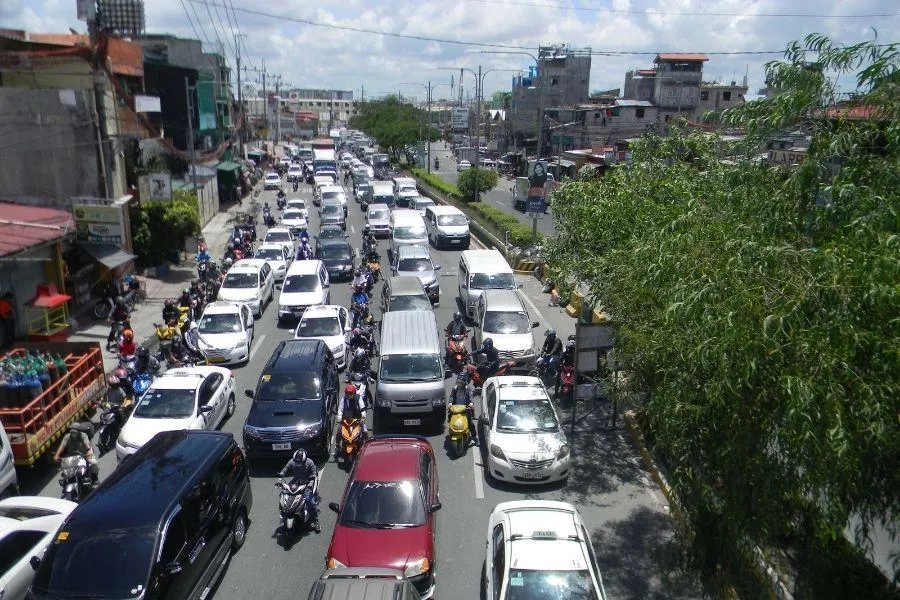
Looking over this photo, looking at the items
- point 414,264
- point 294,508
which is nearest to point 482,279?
point 414,264

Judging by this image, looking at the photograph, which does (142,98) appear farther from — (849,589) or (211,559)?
(849,589)

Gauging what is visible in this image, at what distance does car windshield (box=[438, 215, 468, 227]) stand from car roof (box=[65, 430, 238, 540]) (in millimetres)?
25020

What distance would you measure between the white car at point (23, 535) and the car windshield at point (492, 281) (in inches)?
562

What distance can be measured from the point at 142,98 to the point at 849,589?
92.2 feet

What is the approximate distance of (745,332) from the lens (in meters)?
5.05

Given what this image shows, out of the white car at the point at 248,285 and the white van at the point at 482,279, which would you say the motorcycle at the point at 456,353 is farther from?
the white car at the point at 248,285

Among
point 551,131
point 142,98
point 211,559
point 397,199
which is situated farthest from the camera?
point 551,131

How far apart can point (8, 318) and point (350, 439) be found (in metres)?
11.9

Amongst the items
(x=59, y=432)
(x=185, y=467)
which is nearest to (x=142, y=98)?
(x=59, y=432)

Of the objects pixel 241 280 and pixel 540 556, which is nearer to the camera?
pixel 540 556

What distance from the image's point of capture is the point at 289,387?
45.5 ft

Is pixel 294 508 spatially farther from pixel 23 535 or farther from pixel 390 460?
pixel 23 535

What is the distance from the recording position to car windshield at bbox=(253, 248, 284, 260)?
1124 inches

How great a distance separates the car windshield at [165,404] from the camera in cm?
1359
